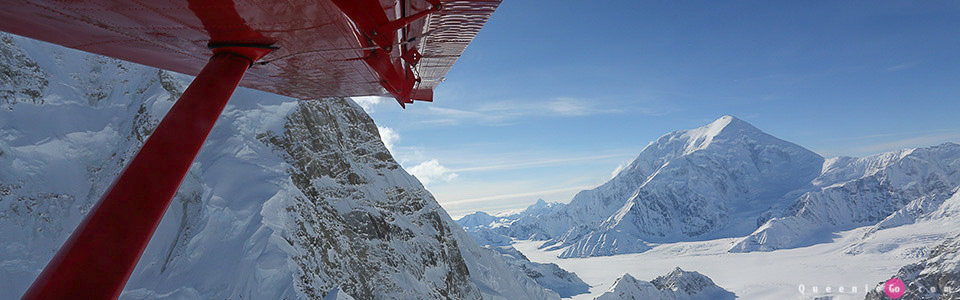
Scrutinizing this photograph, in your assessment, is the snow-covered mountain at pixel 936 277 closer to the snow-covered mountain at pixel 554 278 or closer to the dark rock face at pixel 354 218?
the snow-covered mountain at pixel 554 278

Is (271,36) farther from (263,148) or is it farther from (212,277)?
(263,148)

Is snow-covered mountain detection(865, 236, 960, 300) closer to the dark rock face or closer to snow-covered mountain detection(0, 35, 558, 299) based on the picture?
the dark rock face

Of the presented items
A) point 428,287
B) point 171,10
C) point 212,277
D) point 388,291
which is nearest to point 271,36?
point 171,10

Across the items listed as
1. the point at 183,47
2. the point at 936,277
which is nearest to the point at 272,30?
the point at 183,47

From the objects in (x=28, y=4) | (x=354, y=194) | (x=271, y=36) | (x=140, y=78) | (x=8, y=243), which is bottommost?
(x=28, y=4)

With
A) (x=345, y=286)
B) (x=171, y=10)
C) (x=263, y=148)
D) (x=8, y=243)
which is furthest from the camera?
(x=263, y=148)

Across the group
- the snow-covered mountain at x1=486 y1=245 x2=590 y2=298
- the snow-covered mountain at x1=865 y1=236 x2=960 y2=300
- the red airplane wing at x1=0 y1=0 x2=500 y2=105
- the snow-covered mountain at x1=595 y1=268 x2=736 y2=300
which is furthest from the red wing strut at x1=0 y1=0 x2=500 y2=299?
the snow-covered mountain at x1=486 y1=245 x2=590 y2=298
